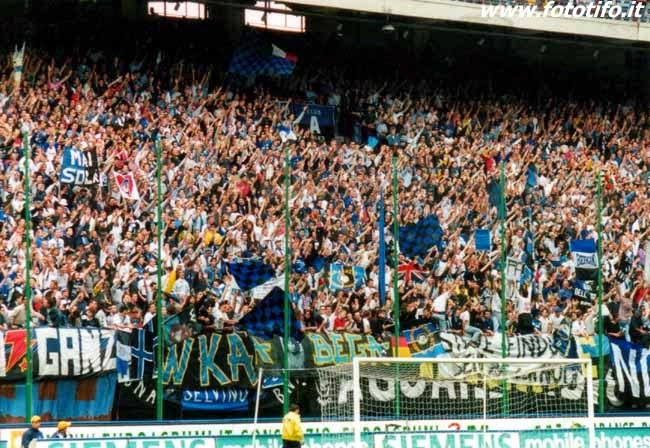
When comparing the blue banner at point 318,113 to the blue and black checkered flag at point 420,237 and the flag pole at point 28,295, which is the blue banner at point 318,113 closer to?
the blue and black checkered flag at point 420,237

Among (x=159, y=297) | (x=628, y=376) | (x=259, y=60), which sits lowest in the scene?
(x=628, y=376)

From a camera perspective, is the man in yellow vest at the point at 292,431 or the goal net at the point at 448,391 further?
the goal net at the point at 448,391

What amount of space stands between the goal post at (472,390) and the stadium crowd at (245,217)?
142cm

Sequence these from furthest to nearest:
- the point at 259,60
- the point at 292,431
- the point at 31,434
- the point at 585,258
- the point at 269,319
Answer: the point at 259,60 < the point at 585,258 < the point at 269,319 < the point at 292,431 < the point at 31,434

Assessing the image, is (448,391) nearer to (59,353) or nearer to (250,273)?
(250,273)

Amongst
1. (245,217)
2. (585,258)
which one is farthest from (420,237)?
(585,258)

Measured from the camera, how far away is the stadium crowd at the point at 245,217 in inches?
973

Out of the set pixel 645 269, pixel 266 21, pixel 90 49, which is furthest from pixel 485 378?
pixel 266 21

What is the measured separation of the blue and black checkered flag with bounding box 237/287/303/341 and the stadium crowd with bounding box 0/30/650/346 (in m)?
0.21

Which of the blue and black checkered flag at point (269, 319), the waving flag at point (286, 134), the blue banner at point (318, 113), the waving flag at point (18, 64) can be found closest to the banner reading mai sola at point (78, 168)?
the blue and black checkered flag at point (269, 319)

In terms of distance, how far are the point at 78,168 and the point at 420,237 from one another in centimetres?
664

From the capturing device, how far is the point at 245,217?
27.1 meters

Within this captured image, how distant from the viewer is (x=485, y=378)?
25.9 metres

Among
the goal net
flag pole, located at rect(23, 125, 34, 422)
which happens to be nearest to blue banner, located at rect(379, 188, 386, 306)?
the goal net
